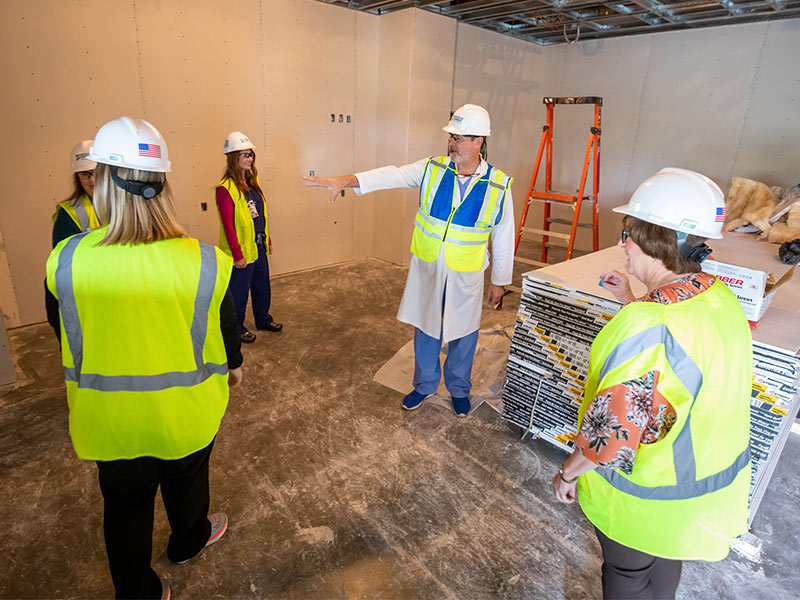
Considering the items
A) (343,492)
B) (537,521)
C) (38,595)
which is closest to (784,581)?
(537,521)

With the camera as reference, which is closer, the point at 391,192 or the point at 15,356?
the point at 15,356

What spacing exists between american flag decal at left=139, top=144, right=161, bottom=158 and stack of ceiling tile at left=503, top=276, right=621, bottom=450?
1661 millimetres

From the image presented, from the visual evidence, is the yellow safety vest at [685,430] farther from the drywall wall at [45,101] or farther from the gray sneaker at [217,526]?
the drywall wall at [45,101]

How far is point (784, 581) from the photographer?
174 centimetres

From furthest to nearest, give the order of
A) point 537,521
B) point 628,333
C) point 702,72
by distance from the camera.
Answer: point 702,72, point 537,521, point 628,333

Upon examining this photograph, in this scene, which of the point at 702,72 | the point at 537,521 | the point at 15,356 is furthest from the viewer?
the point at 702,72

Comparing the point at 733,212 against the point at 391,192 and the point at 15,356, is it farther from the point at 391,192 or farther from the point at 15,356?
the point at 15,356

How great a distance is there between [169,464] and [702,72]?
257 inches

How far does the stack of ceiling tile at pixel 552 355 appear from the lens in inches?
82.9

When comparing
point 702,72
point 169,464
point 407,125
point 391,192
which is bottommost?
point 169,464

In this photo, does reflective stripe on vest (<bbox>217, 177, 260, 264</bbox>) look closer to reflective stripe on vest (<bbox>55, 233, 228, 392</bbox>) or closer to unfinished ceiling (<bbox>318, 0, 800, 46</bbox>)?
reflective stripe on vest (<bbox>55, 233, 228, 392</bbox>)

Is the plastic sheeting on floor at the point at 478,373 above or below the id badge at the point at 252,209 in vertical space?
below

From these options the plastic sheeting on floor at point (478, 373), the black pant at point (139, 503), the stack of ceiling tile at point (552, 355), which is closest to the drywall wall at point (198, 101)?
the plastic sheeting on floor at point (478, 373)

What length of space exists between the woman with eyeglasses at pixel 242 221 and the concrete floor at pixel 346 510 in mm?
736
